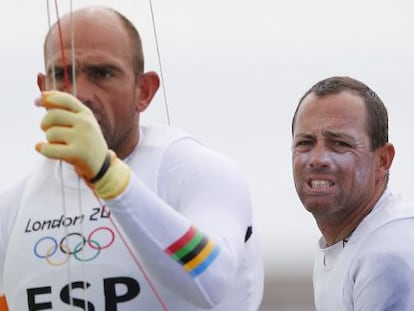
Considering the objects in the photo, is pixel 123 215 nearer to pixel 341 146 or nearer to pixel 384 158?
pixel 341 146

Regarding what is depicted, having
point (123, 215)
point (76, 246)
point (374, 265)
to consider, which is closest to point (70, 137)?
point (123, 215)

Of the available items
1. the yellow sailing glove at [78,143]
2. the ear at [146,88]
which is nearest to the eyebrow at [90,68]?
the ear at [146,88]

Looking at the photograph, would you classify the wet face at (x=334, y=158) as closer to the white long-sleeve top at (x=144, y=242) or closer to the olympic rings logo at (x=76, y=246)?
the white long-sleeve top at (x=144, y=242)

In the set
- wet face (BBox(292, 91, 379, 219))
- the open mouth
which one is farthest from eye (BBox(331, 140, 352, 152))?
the open mouth

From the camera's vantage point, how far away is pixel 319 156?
15.7 ft

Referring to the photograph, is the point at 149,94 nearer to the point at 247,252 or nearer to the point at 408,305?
the point at 247,252

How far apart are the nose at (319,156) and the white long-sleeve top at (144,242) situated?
2.20 feet

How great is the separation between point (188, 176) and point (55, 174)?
0.42m

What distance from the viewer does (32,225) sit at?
4.06 meters

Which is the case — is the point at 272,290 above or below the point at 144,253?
below

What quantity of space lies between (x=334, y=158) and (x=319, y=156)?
0.15 ft

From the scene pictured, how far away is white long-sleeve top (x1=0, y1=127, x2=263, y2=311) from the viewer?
3562mm

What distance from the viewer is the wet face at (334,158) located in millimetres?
4785

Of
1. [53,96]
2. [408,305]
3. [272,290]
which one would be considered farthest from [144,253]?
[272,290]
